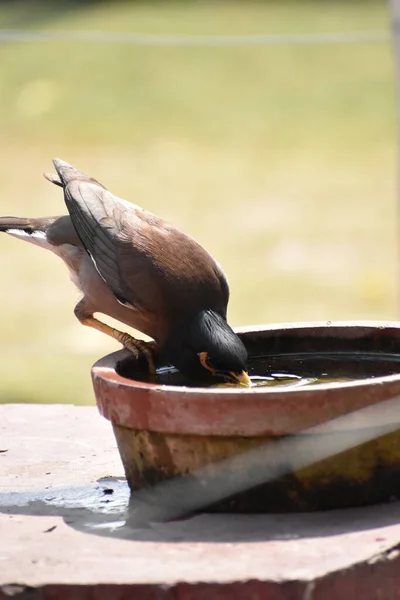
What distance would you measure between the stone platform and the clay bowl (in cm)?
6

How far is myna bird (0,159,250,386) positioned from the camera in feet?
10.7

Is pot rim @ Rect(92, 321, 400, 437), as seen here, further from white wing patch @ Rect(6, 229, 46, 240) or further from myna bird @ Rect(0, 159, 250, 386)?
white wing patch @ Rect(6, 229, 46, 240)

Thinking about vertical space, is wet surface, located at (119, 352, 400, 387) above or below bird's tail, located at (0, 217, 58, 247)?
below

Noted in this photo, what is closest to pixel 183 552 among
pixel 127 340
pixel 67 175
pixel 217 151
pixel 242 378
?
pixel 242 378

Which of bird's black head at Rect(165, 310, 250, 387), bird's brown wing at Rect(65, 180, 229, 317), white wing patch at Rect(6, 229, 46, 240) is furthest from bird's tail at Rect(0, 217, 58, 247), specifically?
bird's black head at Rect(165, 310, 250, 387)

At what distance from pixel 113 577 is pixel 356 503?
25.2 inches

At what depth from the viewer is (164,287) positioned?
11.1 ft

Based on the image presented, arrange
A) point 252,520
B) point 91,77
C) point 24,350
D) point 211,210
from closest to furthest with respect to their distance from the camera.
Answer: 1. point 252,520
2. point 24,350
3. point 211,210
4. point 91,77

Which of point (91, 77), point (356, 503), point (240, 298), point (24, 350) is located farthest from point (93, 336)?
point (91, 77)

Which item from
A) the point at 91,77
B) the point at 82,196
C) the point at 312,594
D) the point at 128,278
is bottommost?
the point at 312,594

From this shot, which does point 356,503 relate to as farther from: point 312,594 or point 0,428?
point 0,428

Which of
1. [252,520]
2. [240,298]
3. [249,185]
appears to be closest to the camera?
Answer: [252,520]

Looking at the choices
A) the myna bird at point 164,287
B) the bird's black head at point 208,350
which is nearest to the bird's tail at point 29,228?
the myna bird at point 164,287

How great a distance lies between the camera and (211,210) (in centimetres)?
1273
